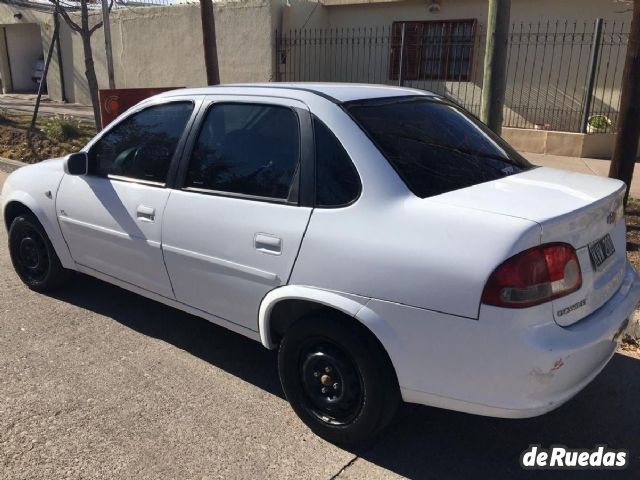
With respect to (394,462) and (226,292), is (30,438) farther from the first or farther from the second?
(394,462)

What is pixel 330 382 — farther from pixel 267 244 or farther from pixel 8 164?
pixel 8 164

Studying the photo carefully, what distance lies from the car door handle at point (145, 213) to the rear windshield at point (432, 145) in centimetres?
142

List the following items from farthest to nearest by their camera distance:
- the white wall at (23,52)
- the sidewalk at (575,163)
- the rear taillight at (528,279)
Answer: the white wall at (23,52) → the sidewalk at (575,163) → the rear taillight at (528,279)

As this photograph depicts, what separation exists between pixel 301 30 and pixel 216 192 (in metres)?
12.1

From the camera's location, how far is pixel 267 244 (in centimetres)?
308

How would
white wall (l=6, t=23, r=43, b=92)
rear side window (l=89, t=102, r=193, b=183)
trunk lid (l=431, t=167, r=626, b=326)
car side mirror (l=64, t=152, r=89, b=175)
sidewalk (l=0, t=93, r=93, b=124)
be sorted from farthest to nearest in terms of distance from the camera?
white wall (l=6, t=23, r=43, b=92) → sidewalk (l=0, t=93, r=93, b=124) → car side mirror (l=64, t=152, r=89, b=175) → rear side window (l=89, t=102, r=193, b=183) → trunk lid (l=431, t=167, r=626, b=326)

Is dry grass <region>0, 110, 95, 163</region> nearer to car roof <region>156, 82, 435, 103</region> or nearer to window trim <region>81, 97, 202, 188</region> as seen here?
window trim <region>81, 97, 202, 188</region>

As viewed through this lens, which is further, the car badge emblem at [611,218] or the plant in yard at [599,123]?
the plant in yard at [599,123]

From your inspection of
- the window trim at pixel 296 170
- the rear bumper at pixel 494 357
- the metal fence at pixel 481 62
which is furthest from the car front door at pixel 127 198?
the metal fence at pixel 481 62

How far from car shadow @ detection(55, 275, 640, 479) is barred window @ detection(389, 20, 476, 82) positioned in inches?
412

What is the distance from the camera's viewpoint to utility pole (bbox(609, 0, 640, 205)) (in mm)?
5477

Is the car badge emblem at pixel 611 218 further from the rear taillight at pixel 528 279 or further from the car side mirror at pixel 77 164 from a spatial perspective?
the car side mirror at pixel 77 164

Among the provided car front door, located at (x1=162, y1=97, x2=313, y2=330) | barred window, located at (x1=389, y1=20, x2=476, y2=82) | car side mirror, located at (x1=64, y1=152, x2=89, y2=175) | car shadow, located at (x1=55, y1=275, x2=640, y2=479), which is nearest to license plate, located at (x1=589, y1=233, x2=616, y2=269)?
car shadow, located at (x1=55, y1=275, x2=640, y2=479)

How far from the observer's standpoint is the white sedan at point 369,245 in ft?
8.01
